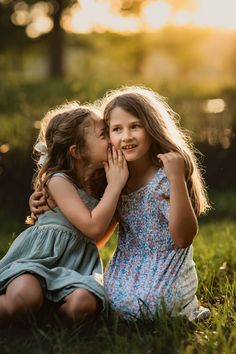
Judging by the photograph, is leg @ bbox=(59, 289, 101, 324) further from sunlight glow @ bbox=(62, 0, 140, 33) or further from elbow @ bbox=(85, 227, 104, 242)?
sunlight glow @ bbox=(62, 0, 140, 33)

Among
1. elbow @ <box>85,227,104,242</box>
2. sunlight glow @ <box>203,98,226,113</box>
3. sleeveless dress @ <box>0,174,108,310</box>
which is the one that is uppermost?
elbow @ <box>85,227,104,242</box>

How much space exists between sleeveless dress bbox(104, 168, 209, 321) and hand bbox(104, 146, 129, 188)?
0.45ft

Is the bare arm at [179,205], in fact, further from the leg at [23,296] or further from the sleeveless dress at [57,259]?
the leg at [23,296]

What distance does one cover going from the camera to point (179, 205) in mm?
3049

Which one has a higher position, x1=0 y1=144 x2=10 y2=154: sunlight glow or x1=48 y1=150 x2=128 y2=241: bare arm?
x1=48 y1=150 x2=128 y2=241: bare arm

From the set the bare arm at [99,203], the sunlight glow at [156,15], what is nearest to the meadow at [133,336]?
the bare arm at [99,203]

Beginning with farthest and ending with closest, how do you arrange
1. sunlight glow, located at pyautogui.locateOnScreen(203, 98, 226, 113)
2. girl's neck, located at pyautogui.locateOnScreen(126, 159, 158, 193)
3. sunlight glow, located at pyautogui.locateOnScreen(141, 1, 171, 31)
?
sunlight glow, located at pyautogui.locateOnScreen(141, 1, 171, 31), sunlight glow, located at pyautogui.locateOnScreen(203, 98, 226, 113), girl's neck, located at pyautogui.locateOnScreen(126, 159, 158, 193)

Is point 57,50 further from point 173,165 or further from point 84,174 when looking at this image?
point 173,165

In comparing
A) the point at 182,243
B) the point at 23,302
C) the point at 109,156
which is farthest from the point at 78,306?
the point at 109,156

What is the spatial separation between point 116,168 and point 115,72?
22.6 m

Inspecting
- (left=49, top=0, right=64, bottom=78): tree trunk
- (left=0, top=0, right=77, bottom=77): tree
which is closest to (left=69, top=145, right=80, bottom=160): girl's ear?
(left=0, top=0, right=77, bottom=77): tree

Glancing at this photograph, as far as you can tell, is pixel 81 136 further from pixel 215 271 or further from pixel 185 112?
Answer: pixel 185 112

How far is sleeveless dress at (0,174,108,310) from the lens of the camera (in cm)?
313

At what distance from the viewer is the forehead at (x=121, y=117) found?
3281 millimetres
